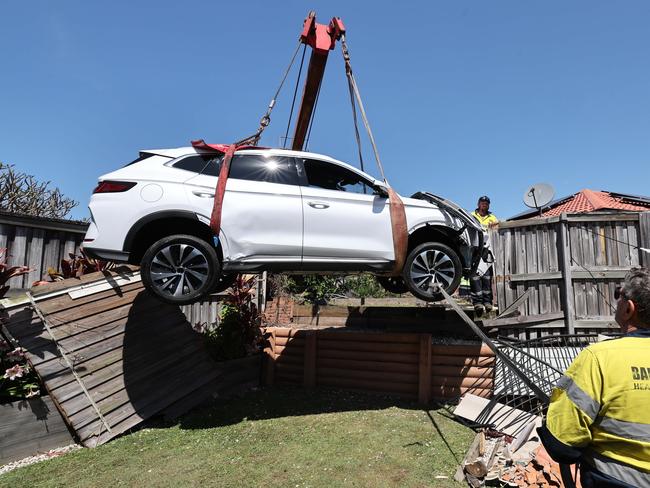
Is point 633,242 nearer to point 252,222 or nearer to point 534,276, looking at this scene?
point 534,276

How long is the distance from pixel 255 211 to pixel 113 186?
5.12 ft

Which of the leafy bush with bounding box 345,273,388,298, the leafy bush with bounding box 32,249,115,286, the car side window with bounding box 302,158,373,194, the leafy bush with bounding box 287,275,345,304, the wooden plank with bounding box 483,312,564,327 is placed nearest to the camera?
the car side window with bounding box 302,158,373,194

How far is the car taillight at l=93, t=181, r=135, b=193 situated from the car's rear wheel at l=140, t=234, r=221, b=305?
2.26 ft

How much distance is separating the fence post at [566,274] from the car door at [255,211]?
533cm

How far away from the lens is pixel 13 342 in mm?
4535

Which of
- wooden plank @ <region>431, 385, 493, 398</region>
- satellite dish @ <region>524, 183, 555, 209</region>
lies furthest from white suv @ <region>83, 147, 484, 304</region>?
satellite dish @ <region>524, 183, 555, 209</region>

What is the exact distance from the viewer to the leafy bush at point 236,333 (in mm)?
6812

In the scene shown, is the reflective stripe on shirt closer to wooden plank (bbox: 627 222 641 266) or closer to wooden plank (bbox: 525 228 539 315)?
wooden plank (bbox: 525 228 539 315)

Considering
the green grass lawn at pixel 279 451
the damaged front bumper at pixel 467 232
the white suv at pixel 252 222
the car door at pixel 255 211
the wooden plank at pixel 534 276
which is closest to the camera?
the green grass lawn at pixel 279 451

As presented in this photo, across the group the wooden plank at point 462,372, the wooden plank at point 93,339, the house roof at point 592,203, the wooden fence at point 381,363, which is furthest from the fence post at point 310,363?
the house roof at point 592,203

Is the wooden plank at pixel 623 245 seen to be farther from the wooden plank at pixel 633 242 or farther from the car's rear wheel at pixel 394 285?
the car's rear wheel at pixel 394 285

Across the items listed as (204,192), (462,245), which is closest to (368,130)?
(462,245)

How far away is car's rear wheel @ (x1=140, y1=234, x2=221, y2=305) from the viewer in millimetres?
4273

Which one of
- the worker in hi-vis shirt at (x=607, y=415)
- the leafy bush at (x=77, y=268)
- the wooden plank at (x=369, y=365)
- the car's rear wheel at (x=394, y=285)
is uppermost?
the leafy bush at (x=77, y=268)
